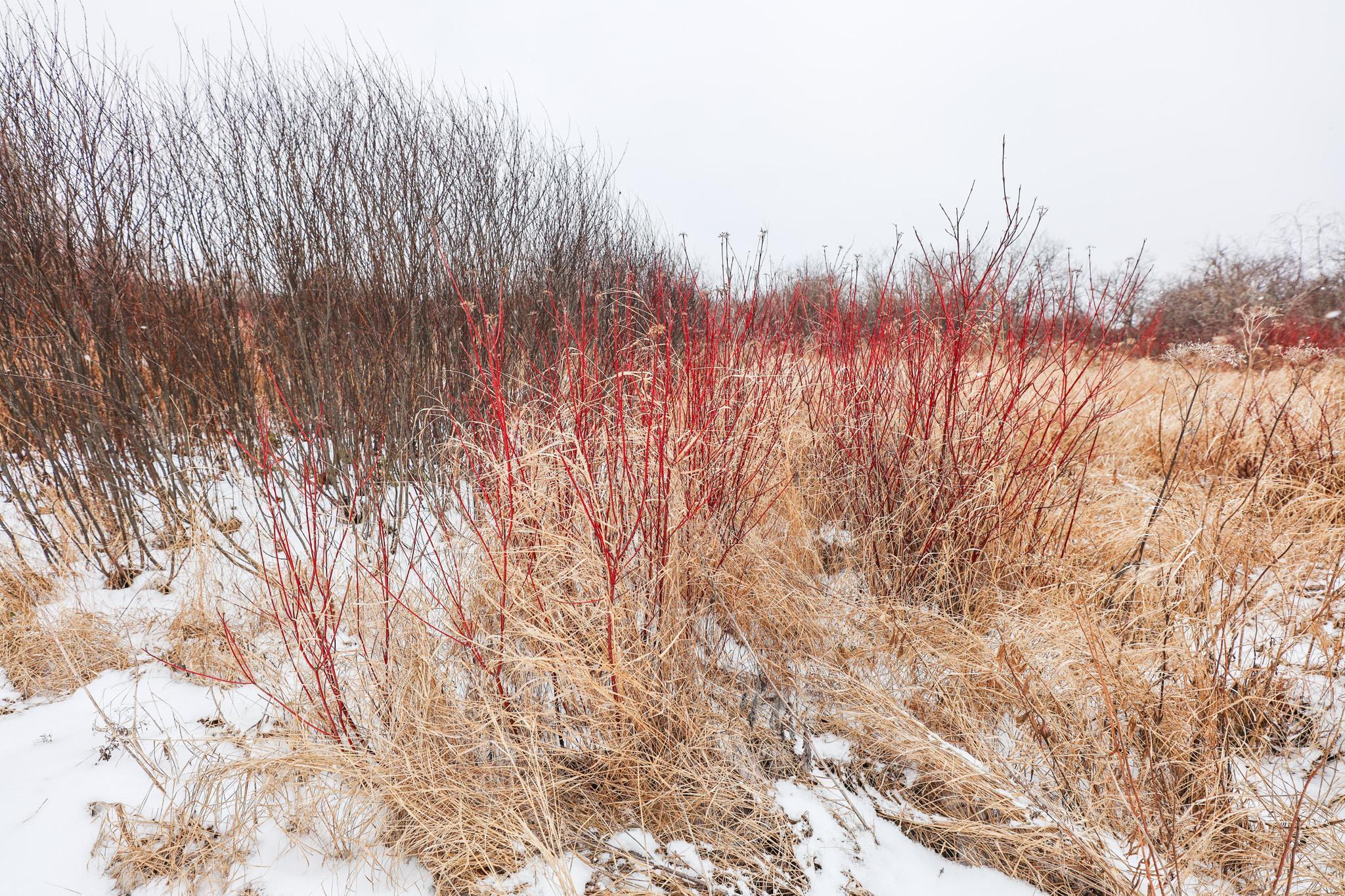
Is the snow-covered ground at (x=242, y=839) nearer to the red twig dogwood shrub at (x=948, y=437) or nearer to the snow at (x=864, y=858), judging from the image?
the snow at (x=864, y=858)

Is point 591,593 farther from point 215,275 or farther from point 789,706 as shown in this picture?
point 215,275

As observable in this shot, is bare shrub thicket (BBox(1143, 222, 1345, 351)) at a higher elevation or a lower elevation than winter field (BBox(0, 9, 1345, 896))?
higher

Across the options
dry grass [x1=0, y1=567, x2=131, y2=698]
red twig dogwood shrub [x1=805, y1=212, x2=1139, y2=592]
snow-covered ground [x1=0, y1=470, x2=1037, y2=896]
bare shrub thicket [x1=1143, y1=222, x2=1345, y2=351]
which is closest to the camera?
snow-covered ground [x1=0, y1=470, x2=1037, y2=896]

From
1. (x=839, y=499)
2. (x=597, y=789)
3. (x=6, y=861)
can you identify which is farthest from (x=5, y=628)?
(x=839, y=499)

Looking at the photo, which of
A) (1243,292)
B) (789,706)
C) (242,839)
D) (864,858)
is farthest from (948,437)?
(1243,292)

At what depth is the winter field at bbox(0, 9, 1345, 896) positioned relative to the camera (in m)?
1.45

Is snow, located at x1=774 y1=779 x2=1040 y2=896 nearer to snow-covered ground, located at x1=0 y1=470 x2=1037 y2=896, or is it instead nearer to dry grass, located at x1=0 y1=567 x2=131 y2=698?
snow-covered ground, located at x1=0 y1=470 x2=1037 y2=896

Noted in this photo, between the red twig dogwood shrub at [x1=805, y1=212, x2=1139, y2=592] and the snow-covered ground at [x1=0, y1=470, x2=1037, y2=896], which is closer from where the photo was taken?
the snow-covered ground at [x1=0, y1=470, x2=1037, y2=896]

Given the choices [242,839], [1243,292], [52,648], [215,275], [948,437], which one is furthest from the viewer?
[1243,292]

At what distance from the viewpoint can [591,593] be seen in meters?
1.78

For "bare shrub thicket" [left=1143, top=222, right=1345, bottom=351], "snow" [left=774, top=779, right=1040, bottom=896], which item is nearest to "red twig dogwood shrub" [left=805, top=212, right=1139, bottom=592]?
"snow" [left=774, top=779, right=1040, bottom=896]

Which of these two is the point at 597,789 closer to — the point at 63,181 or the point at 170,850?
the point at 170,850

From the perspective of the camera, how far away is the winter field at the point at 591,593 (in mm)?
1447

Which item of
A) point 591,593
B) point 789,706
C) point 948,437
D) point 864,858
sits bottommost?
point 864,858
